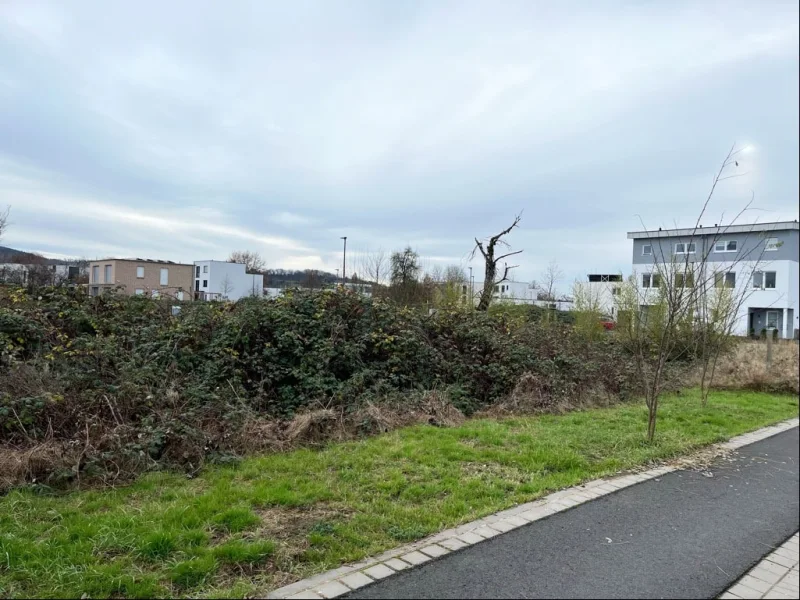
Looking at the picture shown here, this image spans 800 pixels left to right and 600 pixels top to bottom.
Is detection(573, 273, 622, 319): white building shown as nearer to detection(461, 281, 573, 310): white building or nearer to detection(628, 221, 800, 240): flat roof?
detection(461, 281, 573, 310): white building

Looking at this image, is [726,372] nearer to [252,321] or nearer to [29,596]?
[252,321]

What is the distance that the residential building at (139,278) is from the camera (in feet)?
32.1

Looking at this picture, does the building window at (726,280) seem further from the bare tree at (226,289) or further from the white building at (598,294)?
the bare tree at (226,289)

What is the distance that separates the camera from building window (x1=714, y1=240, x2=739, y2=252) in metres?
8.06

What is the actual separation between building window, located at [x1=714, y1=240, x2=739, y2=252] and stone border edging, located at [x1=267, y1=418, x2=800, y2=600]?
4.19 meters

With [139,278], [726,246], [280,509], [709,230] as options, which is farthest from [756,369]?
[139,278]

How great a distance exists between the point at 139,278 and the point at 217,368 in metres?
4.58

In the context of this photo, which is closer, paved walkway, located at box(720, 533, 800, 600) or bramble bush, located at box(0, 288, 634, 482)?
paved walkway, located at box(720, 533, 800, 600)

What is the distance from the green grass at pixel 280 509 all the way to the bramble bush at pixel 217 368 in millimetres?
764

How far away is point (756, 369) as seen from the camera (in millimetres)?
12852

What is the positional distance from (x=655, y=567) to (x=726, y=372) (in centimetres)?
1232

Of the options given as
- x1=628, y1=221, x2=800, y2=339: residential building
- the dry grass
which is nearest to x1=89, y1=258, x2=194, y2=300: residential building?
x1=628, y1=221, x2=800, y2=339: residential building

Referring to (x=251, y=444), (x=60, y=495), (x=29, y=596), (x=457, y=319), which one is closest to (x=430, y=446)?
(x=251, y=444)

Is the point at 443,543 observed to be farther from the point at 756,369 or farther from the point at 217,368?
the point at 756,369
